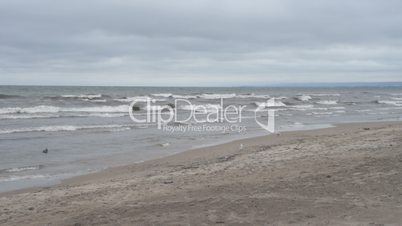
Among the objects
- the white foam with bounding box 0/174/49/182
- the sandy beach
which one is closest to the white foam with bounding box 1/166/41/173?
the white foam with bounding box 0/174/49/182

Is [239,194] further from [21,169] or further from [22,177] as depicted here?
[21,169]

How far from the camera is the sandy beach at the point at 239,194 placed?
530 centimetres

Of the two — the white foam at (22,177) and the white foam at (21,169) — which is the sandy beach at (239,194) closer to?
the white foam at (22,177)

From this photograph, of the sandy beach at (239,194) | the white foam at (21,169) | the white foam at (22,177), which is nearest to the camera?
the sandy beach at (239,194)

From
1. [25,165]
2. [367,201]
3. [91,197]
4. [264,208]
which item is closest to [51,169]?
[25,165]

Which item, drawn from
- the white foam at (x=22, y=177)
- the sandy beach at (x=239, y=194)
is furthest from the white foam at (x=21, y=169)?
the sandy beach at (x=239, y=194)

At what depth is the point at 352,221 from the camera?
4922 mm

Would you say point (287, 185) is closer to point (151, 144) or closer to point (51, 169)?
point (51, 169)

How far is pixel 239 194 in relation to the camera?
6.39 meters

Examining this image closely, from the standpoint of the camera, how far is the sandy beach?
530 centimetres

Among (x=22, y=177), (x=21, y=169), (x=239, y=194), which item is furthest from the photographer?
(x=21, y=169)

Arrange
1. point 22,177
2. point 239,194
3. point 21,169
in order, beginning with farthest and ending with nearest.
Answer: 1. point 21,169
2. point 22,177
3. point 239,194

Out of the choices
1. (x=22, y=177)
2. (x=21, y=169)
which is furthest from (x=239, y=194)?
(x=21, y=169)

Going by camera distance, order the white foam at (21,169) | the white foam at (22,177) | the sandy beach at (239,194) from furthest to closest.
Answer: the white foam at (21,169) → the white foam at (22,177) → the sandy beach at (239,194)
